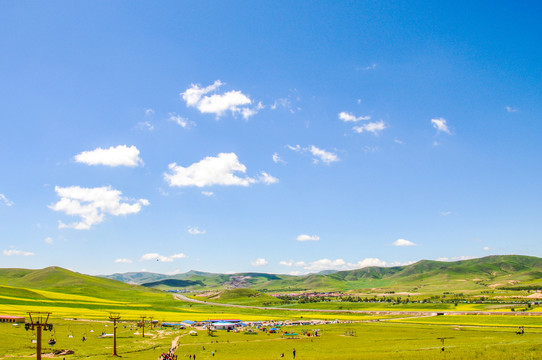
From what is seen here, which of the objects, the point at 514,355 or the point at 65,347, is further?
the point at 65,347

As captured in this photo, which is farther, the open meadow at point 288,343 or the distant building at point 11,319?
the distant building at point 11,319

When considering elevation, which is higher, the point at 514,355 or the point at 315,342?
the point at 514,355

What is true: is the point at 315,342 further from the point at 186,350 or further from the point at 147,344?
the point at 147,344

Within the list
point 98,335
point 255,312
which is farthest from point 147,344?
point 255,312

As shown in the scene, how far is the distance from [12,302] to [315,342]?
479 ft

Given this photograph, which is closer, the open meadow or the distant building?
the open meadow

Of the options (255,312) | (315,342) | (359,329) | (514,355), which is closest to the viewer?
(514,355)

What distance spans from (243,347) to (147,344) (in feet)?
68.1

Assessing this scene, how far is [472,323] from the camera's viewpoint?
113 m

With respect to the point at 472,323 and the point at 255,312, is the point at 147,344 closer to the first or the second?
the point at 472,323

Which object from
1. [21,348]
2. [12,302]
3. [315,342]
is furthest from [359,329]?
[12,302]

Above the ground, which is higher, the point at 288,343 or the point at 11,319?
the point at 11,319

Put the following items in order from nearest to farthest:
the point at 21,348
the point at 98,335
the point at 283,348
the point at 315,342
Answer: the point at 21,348, the point at 283,348, the point at 315,342, the point at 98,335

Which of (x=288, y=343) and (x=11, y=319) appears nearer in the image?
(x=288, y=343)
